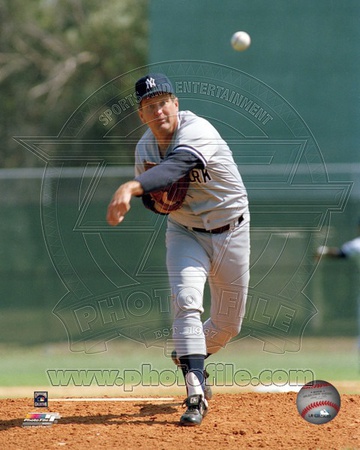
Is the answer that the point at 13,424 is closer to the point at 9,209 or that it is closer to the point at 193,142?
the point at 193,142

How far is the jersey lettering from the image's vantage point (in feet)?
13.1

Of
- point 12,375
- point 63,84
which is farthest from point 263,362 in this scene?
point 63,84

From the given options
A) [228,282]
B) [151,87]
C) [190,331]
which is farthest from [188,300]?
[151,87]

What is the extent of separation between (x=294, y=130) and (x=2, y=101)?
33.7ft

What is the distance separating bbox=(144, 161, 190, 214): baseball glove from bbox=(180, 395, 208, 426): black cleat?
978mm

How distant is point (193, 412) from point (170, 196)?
43.3 inches

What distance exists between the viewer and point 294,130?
8289mm

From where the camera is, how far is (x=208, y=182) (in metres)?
4.03

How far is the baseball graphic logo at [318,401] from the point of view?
12.4 feet

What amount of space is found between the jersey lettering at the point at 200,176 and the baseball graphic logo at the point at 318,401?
1.15 meters

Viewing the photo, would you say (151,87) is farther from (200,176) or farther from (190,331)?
(190,331)

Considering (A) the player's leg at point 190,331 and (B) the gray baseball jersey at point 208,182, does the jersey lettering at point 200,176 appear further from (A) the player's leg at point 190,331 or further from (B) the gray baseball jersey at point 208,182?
(A) the player's leg at point 190,331

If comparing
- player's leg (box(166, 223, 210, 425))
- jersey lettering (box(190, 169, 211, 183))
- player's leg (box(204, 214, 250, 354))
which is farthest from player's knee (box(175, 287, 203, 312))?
jersey lettering (box(190, 169, 211, 183))

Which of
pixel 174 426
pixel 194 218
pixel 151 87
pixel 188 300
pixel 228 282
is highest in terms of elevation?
pixel 151 87
